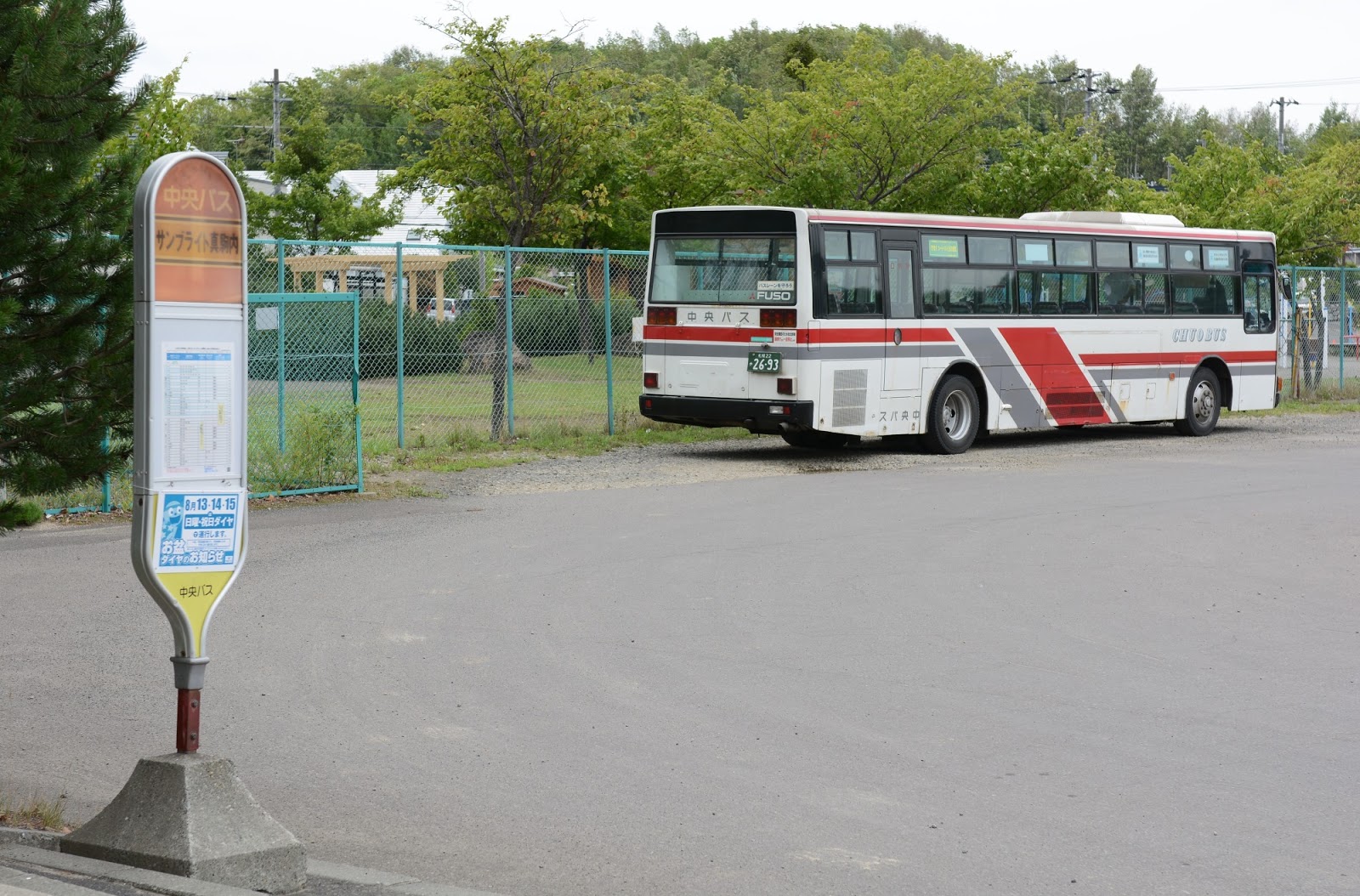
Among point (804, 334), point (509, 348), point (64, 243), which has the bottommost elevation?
point (64, 243)

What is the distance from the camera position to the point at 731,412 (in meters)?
19.2

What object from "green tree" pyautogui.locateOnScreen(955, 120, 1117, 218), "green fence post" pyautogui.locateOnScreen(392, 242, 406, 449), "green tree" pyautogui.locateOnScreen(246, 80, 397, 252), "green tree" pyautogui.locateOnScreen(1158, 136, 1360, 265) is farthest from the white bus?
"green tree" pyautogui.locateOnScreen(246, 80, 397, 252)

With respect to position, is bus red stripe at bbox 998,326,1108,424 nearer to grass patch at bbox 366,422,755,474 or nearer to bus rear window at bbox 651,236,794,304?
→ bus rear window at bbox 651,236,794,304

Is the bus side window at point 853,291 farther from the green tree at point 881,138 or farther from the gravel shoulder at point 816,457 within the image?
the green tree at point 881,138

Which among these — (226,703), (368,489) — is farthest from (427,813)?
(368,489)

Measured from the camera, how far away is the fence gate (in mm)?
15281

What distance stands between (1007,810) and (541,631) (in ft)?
12.9

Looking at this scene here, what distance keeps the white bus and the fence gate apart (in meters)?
4.86

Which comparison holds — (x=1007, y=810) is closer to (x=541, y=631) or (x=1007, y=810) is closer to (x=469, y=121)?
(x=541, y=631)

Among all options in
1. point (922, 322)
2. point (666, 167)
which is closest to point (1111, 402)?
point (922, 322)

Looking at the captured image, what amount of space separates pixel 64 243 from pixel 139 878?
2.71 meters

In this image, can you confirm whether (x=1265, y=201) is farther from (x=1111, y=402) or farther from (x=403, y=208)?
(x=403, y=208)

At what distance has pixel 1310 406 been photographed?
101ft

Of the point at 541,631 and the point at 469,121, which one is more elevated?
the point at 469,121
